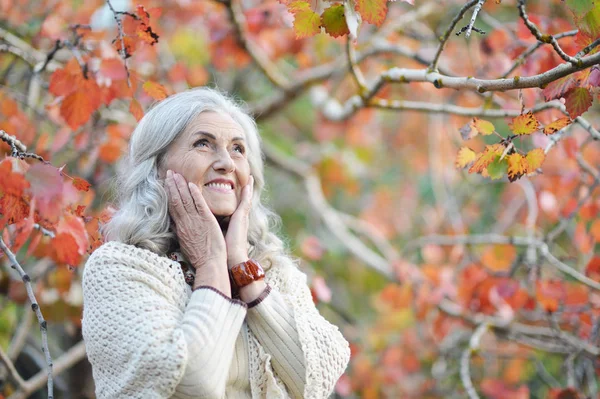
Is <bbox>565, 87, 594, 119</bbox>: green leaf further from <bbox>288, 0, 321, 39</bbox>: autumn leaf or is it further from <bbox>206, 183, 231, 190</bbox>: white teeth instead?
<bbox>206, 183, 231, 190</bbox>: white teeth

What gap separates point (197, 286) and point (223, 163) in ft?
1.33

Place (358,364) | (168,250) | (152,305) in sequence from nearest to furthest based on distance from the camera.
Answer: (152,305) < (168,250) < (358,364)

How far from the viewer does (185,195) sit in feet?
6.12

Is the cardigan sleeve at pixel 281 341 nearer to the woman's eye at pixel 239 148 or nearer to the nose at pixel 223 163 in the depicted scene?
the nose at pixel 223 163

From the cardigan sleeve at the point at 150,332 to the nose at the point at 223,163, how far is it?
1.20 feet

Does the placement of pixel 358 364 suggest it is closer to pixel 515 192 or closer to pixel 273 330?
pixel 515 192

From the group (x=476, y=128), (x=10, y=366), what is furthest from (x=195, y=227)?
(x=10, y=366)

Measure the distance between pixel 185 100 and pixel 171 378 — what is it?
0.89m

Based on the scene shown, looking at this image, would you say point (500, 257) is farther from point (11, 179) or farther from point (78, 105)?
point (11, 179)

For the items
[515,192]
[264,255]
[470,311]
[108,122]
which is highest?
[264,255]

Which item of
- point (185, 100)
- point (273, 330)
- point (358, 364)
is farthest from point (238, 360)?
point (358, 364)

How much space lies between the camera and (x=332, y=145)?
6.67 meters

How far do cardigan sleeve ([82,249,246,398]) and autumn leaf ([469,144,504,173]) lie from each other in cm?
80

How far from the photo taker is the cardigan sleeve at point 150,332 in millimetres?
1557
